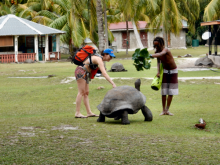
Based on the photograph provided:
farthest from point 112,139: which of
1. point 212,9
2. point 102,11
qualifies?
point 212,9

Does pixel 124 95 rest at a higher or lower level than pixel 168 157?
higher

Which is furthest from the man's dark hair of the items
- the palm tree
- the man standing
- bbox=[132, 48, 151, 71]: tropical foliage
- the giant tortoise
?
the palm tree

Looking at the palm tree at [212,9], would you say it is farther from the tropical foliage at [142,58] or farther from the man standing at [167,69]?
the tropical foliage at [142,58]

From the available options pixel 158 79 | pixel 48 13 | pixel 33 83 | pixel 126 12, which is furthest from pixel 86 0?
pixel 48 13

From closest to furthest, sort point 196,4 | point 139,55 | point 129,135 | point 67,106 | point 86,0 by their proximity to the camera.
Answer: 1. point 129,135
2. point 139,55
3. point 67,106
4. point 86,0
5. point 196,4

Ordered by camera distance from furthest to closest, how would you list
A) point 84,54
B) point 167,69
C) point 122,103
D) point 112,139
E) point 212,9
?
Answer: point 212,9
point 167,69
point 84,54
point 122,103
point 112,139

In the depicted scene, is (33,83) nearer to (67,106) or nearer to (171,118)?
(67,106)

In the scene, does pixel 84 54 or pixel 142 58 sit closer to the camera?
pixel 84 54

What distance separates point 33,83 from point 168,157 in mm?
11824

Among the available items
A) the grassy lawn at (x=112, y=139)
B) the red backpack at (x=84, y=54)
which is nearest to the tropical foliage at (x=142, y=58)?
the red backpack at (x=84, y=54)

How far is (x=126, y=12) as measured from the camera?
20.8 metres

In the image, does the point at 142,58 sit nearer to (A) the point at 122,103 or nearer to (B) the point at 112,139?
(A) the point at 122,103

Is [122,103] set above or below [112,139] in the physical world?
above

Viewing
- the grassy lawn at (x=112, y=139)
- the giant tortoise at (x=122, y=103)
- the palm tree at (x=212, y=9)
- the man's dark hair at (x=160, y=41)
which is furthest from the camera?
the palm tree at (x=212, y=9)
